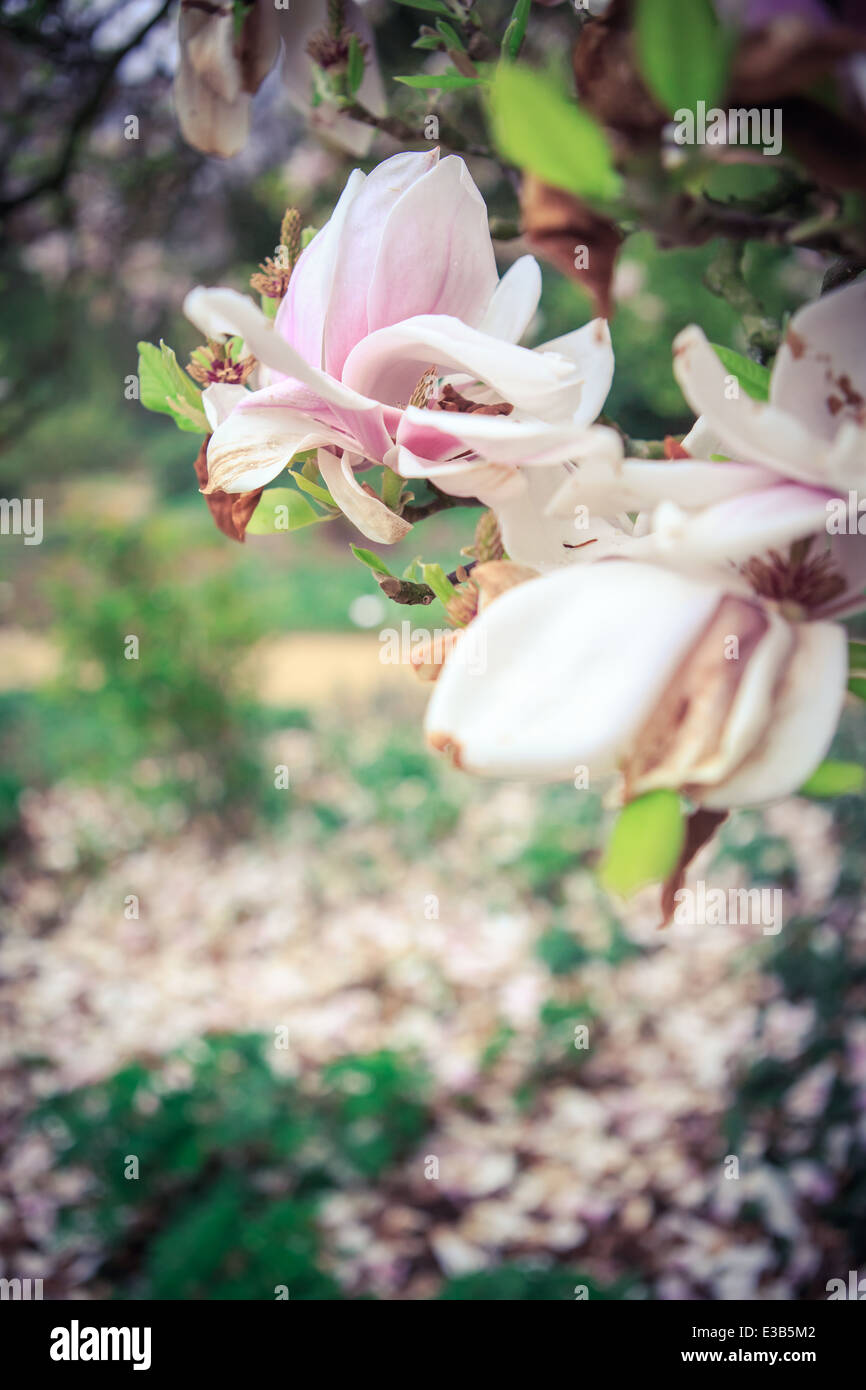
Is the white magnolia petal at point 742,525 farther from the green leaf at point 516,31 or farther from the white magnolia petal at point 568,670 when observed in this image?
the green leaf at point 516,31

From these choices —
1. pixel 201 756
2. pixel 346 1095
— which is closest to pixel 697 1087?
pixel 346 1095

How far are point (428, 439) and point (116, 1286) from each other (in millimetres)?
1936

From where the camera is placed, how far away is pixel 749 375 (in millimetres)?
346

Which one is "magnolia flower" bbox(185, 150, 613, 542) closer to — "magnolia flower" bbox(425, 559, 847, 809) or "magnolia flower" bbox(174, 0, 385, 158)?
"magnolia flower" bbox(425, 559, 847, 809)

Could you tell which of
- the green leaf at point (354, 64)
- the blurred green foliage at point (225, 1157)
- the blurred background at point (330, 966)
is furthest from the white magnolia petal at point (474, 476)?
the blurred green foliage at point (225, 1157)

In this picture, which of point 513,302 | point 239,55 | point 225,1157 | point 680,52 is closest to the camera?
point 680,52

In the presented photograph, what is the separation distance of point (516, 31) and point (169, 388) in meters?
0.23

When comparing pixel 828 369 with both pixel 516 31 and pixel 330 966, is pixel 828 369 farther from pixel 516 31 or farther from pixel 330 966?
pixel 330 966

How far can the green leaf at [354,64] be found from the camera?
597 millimetres

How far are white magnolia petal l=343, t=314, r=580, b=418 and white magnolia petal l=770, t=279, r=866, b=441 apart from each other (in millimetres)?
68

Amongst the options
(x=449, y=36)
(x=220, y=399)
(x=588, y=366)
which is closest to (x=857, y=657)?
(x=588, y=366)

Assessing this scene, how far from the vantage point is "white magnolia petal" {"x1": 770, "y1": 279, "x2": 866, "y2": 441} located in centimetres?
29

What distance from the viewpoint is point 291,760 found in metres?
4.18

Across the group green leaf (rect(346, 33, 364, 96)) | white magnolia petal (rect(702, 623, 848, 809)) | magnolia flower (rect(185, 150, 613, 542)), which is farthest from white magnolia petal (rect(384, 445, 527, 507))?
green leaf (rect(346, 33, 364, 96))
